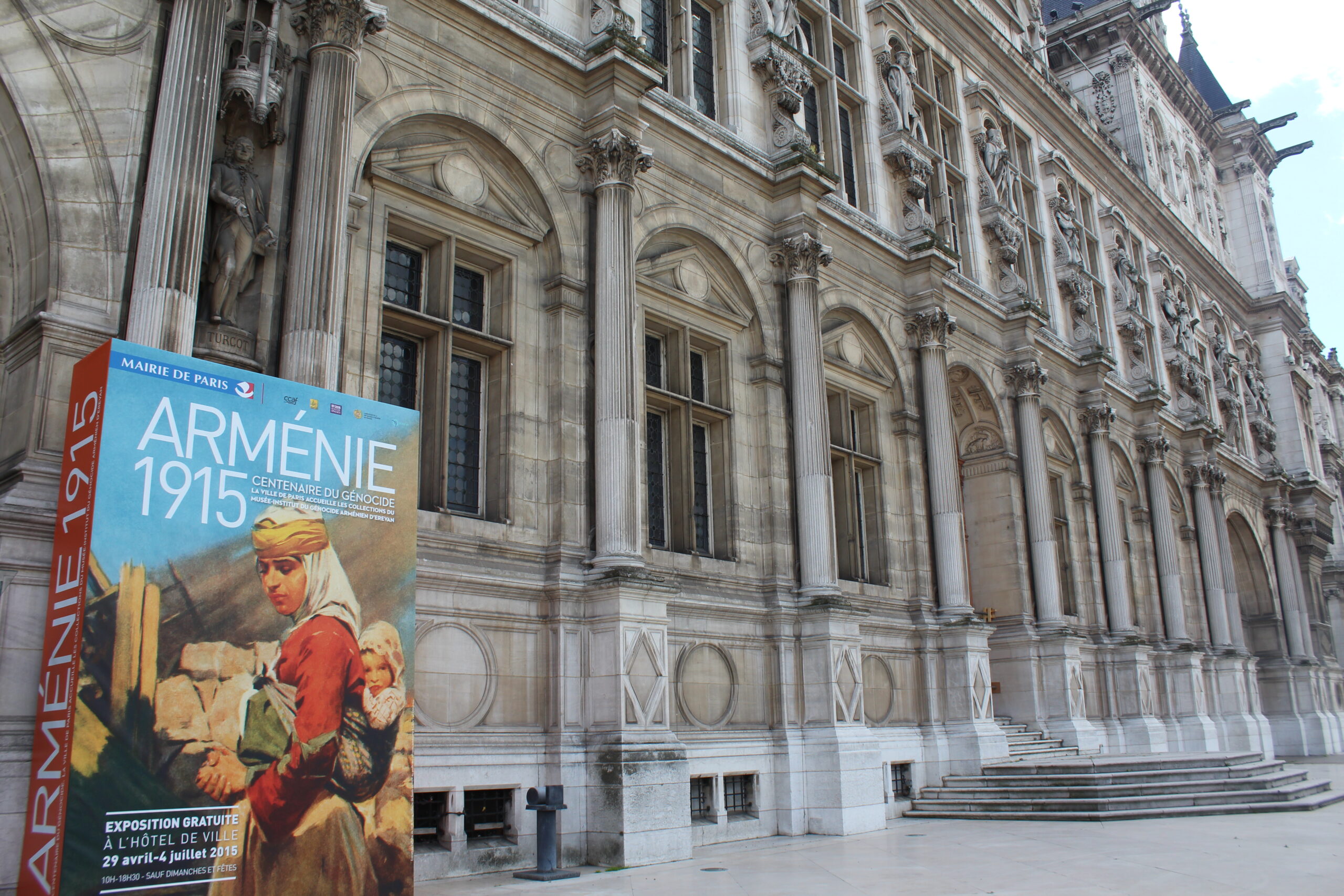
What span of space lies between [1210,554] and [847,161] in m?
20.4

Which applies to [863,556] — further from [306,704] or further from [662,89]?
[306,704]

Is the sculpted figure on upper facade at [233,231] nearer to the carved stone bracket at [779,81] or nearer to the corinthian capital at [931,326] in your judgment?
the carved stone bracket at [779,81]

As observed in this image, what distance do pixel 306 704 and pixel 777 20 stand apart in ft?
51.8

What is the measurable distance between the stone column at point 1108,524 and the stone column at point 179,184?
23.8m


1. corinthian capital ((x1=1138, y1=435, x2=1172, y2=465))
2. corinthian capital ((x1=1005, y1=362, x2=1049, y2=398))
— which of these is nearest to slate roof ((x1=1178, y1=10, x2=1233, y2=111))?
corinthian capital ((x1=1138, y1=435, x2=1172, y2=465))

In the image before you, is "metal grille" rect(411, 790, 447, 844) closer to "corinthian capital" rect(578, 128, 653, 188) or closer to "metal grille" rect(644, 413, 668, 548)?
"metal grille" rect(644, 413, 668, 548)

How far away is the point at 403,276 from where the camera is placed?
13.4 meters

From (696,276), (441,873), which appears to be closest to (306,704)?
(441,873)

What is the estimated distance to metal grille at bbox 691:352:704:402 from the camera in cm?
1747

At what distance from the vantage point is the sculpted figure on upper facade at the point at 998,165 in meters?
26.8

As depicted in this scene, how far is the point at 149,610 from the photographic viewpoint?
24.5 feet

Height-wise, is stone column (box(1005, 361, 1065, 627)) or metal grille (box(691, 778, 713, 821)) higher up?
stone column (box(1005, 361, 1065, 627))

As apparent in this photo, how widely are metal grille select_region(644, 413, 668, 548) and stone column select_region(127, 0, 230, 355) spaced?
710cm

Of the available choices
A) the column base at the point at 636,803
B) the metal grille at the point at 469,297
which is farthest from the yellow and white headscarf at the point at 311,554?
the metal grille at the point at 469,297
